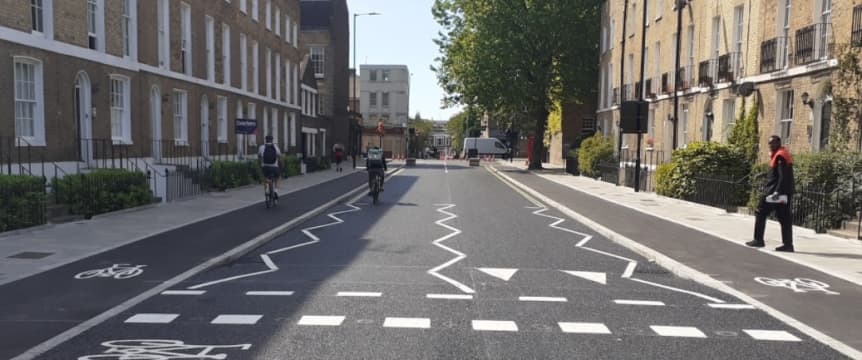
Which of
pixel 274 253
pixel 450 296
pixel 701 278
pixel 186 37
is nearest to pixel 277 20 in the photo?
pixel 186 37

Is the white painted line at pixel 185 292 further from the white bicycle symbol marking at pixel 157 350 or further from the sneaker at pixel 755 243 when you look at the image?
the sneaker at pixel 755 243

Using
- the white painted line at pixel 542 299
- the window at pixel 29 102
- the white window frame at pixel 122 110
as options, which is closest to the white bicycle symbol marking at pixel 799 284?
the white painted line at pixel 542 299

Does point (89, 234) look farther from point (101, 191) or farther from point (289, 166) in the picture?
point (289, 166)

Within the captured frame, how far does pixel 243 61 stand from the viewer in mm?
30297

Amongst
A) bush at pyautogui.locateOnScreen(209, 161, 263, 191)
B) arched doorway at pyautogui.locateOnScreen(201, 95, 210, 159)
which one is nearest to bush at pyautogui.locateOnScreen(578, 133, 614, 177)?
bush at pyautogui.locateOnScreen(209, 161, 263, 191)

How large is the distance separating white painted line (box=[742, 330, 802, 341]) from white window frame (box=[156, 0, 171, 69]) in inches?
836

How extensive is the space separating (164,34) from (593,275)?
19.6 metres

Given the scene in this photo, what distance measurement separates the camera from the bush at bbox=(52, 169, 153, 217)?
509 inches

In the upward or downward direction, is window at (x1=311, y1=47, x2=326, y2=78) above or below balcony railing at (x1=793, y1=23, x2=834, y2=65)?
above

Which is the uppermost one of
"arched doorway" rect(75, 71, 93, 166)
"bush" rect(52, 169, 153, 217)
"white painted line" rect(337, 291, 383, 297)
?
"arched doorway" rect(75, 71, 93, 166)

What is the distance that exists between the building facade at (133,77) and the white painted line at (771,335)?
50.0 feet

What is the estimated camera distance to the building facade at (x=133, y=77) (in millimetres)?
14758

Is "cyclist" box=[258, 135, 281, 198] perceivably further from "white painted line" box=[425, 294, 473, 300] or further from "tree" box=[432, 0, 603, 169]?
"tree" box=[432, 0, 603, 169]

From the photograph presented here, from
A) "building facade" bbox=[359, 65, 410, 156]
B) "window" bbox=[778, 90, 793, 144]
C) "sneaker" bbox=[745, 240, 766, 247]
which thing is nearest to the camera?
"sneaker" bbox=[745, 240, 766, 247]
